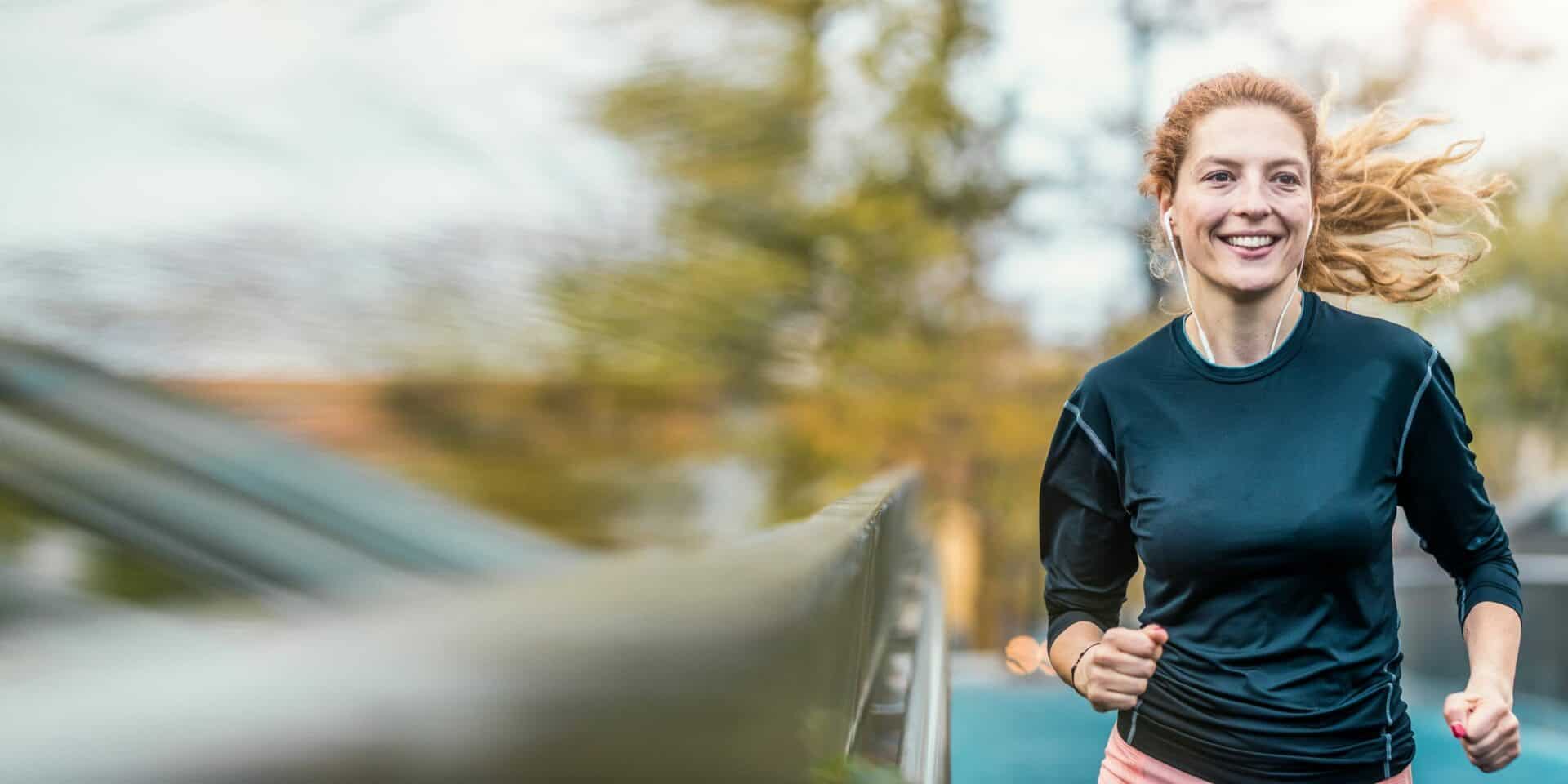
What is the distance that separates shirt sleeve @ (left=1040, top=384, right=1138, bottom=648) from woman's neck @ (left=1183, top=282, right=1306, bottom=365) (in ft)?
0.46

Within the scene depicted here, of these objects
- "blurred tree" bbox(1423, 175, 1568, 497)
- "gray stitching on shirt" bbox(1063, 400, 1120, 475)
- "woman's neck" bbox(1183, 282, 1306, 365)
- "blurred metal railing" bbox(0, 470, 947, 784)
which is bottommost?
"blurred metal railing" bbox(0, 470, 947, 784)

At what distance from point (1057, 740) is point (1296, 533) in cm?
350

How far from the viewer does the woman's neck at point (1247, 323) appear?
1434 mm

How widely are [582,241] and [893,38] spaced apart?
13.7 m

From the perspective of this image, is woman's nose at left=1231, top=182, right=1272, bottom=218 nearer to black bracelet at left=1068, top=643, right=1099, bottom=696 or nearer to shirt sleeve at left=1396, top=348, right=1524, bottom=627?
shirt sleeve at left=1396, top=348, right=1524, bottom=627

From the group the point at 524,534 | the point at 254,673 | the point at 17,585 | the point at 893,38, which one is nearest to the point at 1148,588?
the point at 524,534

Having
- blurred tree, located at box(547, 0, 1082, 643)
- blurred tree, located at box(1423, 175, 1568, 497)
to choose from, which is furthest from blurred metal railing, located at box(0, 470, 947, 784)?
blurred tree, located at box(1423, 175, 1568, 497)

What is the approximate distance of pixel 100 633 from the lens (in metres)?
0.48

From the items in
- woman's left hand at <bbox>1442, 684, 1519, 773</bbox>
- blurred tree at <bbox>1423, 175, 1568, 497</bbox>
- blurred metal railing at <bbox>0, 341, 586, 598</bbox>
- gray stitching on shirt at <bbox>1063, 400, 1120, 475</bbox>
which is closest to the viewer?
blurred metal railing at <bbox>0, 341, 586, 598</bbox>

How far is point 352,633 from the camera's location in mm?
270

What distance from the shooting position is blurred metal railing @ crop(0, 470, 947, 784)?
0.72ft

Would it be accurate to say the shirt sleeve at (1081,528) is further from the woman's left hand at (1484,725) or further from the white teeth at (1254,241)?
the woman's left hand at (1484,725)

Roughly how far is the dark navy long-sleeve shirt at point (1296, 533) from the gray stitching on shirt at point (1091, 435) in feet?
0.15

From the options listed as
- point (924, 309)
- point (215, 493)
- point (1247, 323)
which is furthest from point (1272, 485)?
point (924, 309)
